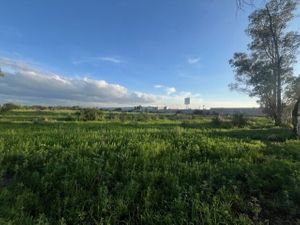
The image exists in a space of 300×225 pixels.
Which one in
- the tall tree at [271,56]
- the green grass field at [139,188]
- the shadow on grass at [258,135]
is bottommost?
the green grass field at [139,188]

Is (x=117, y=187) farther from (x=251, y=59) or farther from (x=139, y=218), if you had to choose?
(x=251, y=59)

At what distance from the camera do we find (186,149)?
30.2 ft

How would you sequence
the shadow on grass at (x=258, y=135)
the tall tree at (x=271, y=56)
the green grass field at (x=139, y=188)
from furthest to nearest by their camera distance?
1. the tall tree at (x=271, y=56)
2. the shadow on grass at (x=258, y=135)
3. the green grass field at (x=139, y=188)

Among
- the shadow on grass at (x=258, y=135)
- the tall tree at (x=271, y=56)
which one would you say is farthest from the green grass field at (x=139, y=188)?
the tall tree at (x=271, y=56)

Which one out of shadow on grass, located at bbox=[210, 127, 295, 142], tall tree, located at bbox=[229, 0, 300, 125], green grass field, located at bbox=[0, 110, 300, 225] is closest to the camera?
green grass field, located at bbox=[0, 110, 300, 225]

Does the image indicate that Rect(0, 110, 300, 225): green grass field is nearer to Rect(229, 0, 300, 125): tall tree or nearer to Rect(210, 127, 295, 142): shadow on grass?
Rect(210, 127, 295, 142): shadow on grass

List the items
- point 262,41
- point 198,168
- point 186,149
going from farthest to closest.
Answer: point 262,41 → point 186,149 → point 198,168

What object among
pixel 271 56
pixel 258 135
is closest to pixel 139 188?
pixel 258 135

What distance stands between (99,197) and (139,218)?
3.27 ft

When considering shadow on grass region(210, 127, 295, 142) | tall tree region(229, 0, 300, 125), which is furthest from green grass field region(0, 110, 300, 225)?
tall tree region(229, 0, 300, 125)

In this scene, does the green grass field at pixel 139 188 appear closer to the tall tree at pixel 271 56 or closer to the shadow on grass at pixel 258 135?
the shadow on grass at pixel 258 135

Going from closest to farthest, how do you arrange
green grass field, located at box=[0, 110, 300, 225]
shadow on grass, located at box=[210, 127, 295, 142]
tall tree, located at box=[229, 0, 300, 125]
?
green grass field, located at box=[0, 110, 300, 225]
shadow on grass, located at box=[210, 127, 295, 142]
tall tree, located at box=[229, 0, 300, 125]

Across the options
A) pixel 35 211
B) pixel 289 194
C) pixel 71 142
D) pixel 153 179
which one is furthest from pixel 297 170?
pixel 71 142

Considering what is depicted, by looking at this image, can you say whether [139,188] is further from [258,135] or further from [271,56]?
[271,56]
